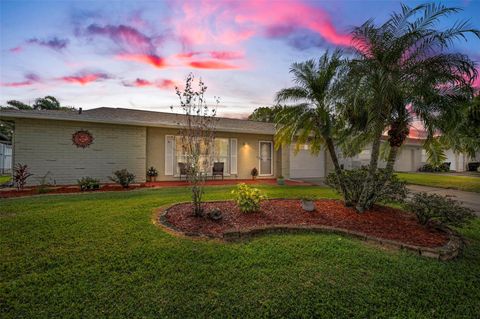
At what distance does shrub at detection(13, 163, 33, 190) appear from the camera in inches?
Answer: 360

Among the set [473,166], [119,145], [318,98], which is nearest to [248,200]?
[318,98]

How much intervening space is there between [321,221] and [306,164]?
11.7m

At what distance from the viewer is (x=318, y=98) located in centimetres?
694

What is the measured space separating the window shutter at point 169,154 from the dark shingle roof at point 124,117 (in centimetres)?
97

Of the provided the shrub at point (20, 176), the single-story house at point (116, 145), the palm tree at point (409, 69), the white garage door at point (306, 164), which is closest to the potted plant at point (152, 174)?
the single-story house at point (116, 145)

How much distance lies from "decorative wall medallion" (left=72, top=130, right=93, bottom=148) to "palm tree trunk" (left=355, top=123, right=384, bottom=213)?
11.7 metres

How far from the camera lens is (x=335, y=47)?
265 inches

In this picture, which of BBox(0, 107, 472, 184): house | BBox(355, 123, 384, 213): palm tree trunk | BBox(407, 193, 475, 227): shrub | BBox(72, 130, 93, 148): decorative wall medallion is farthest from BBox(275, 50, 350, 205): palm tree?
BBox(72, 130, 93, 148): decorative wall medallion

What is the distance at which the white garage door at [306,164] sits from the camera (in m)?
16.1

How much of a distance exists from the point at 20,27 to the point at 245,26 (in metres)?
7.36

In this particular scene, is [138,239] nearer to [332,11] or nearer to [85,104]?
[332,11]

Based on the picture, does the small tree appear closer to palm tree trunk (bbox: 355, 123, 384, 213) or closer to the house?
the house

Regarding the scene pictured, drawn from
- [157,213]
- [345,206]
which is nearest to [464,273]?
[345,206]

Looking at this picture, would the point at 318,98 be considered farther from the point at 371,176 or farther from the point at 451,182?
the point at 451,182
